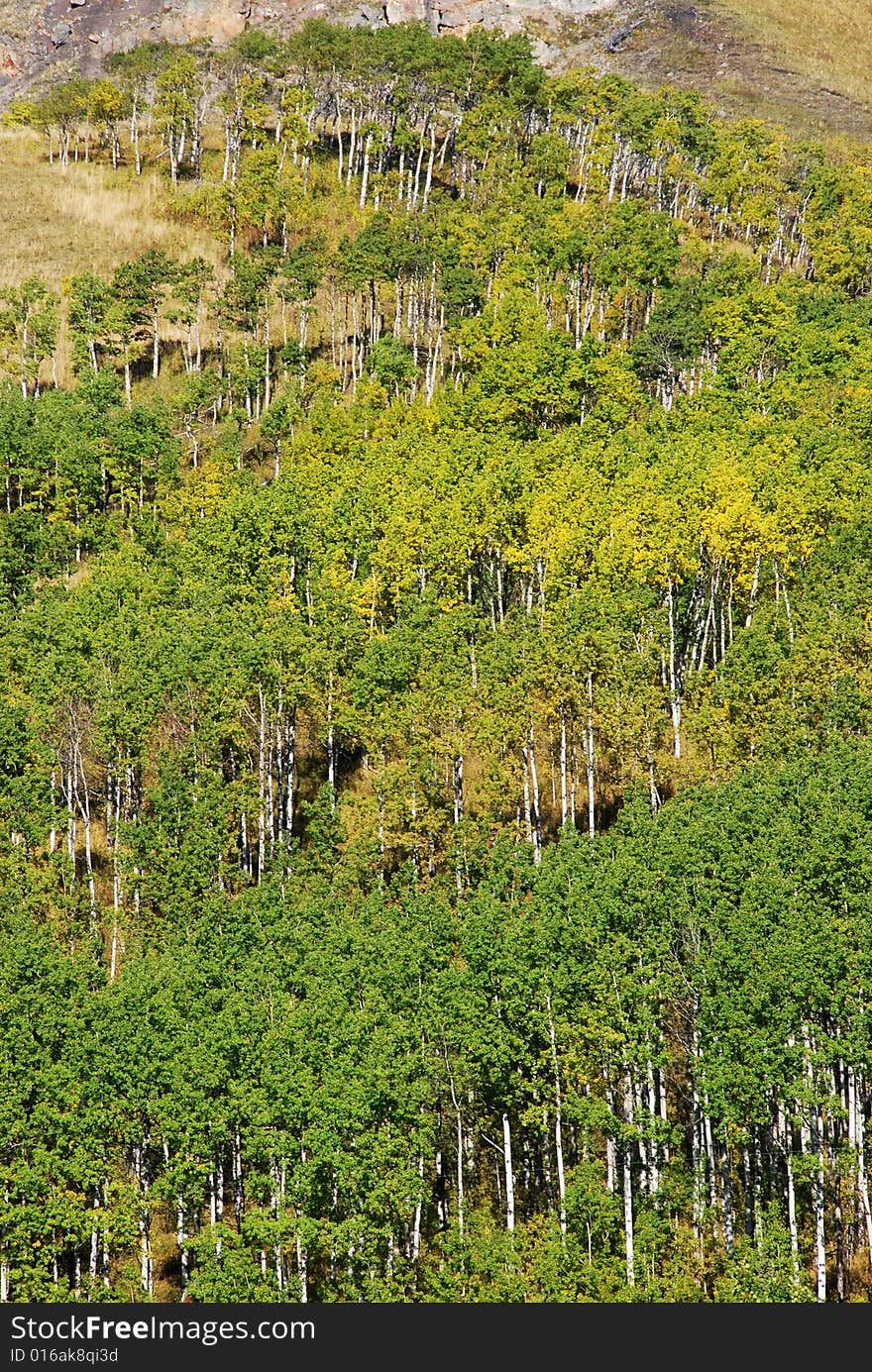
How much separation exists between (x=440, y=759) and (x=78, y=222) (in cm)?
10022

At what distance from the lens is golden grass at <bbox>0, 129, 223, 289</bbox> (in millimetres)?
153750

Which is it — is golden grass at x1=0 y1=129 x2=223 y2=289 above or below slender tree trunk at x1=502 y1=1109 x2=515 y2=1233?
above

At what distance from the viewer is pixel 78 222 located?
16250cm

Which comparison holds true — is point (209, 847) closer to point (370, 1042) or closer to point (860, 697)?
point (370, 1042)

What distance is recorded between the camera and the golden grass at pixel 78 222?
15375cm

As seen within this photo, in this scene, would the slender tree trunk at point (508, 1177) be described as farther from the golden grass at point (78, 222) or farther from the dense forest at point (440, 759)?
the golden grass at point (78, 222)

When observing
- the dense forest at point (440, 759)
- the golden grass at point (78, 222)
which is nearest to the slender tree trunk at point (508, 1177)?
the dense forest at point (440, 759)

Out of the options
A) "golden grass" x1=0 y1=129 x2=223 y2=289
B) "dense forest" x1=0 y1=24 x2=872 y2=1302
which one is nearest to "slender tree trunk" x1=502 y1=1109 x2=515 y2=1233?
"dense forest" x1=0 y1=24 x2=872 y2=1302

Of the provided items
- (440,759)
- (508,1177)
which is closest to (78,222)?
(440,759)

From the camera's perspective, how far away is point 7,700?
283 ft

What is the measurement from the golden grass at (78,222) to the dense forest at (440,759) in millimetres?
4147

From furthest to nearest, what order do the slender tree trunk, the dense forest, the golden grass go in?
the golden grass → the slender tree trunk → the dense forest

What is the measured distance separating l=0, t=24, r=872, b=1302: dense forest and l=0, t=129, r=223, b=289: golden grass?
415 centimetres

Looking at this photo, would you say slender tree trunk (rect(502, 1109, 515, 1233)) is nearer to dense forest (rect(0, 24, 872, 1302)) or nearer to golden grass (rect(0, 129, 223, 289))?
dense forest (rect(0, 24, 872, 1302))
